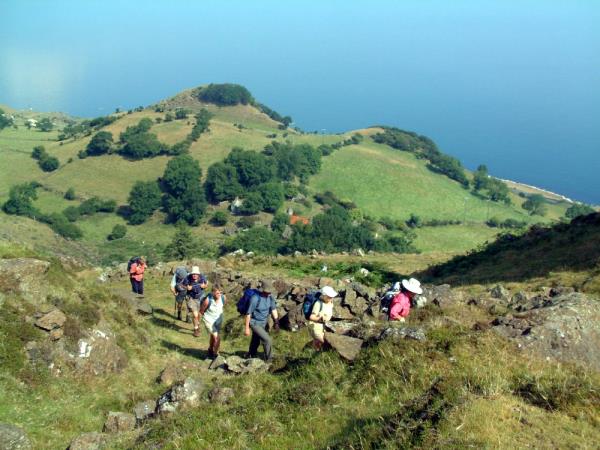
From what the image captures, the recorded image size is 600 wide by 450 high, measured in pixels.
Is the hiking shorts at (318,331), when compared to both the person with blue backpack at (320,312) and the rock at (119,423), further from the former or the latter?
the rock at (119,423)

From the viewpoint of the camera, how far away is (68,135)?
522ft

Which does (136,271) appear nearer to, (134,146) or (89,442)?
(89,442)

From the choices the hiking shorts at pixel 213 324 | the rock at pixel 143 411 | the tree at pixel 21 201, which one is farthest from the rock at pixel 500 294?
the tree at pixel 21 201

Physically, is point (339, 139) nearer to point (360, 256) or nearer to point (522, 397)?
point (360, 256)

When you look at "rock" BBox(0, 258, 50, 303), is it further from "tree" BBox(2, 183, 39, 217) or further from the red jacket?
"tree" BBox(2, 183, 39, 217)

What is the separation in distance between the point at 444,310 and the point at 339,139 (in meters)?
150

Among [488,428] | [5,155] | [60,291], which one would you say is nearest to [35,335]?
[60,291]

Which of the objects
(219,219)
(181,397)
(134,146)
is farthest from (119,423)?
(134,146)

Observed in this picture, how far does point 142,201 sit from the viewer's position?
348 ft

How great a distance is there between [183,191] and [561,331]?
102 metres

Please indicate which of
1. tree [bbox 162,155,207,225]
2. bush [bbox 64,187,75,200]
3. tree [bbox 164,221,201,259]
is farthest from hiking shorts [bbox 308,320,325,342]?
bush [bbox 64,187,75,200]

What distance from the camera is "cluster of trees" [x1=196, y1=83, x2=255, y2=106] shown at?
189m

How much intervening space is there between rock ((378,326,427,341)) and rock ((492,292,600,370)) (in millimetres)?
2279

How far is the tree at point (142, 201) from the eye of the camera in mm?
105250
